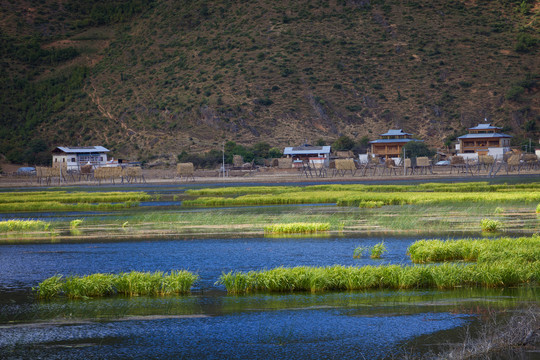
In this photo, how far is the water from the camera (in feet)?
47.2

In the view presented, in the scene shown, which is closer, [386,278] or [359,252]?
[386,278]

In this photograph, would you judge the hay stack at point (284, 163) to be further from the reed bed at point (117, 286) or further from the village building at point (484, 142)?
the reed bed at point (117, 286)

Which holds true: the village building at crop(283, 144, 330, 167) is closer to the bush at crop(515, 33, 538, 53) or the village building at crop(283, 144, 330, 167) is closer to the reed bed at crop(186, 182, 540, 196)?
the reed bed at crop(186, 182, 540, 196)

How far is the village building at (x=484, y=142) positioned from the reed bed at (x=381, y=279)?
98.7 meters

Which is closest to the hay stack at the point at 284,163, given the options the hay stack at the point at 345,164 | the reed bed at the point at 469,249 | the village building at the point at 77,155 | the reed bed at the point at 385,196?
the hay stack at the point at 345,164

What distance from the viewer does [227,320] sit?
1677cm

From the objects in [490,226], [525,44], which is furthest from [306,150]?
[490,226]

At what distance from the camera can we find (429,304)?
17.8 m

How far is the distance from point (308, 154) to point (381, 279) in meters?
92.6

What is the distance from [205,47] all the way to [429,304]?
14088cm

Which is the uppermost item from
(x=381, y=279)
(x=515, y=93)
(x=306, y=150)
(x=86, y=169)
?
(x=515, y=93)

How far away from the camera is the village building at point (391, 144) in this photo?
11875 cm

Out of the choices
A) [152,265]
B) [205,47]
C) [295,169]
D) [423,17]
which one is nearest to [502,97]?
[423,17]

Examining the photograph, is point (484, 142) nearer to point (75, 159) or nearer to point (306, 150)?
point (306, 150)
